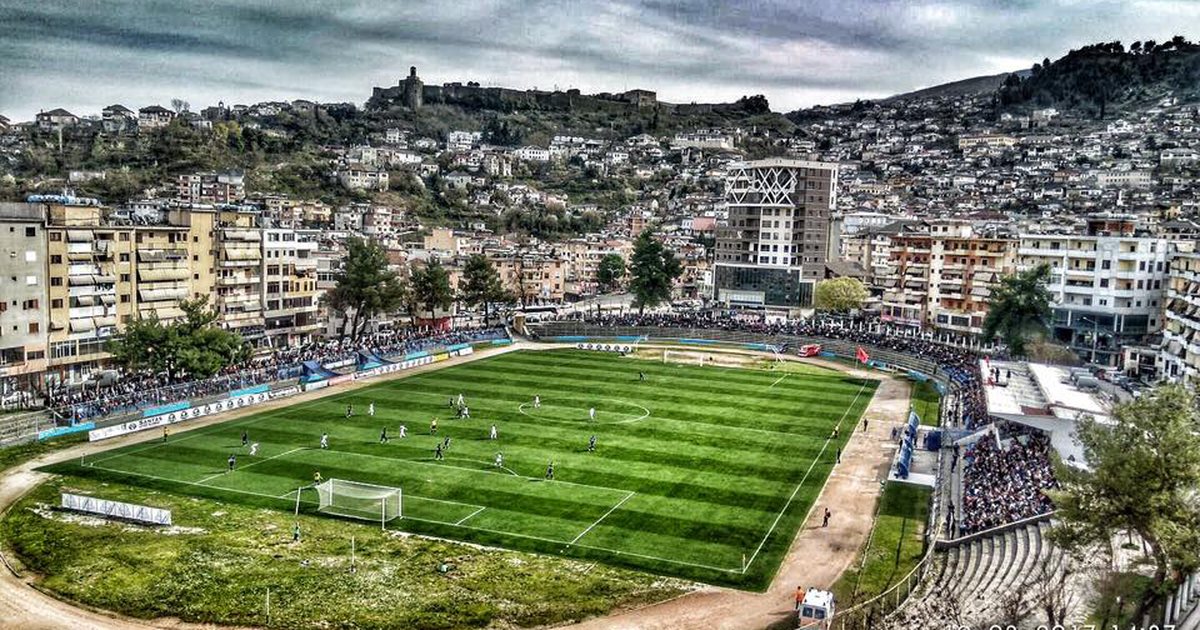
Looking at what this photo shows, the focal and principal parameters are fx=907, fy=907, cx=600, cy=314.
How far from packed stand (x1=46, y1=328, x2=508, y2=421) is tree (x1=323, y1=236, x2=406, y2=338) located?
3267mm

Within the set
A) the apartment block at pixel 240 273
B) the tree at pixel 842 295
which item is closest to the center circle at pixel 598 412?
the apartment block at pixel 240 273

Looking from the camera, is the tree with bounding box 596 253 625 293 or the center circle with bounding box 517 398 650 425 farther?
the tree with bounding box 596 253 625 293

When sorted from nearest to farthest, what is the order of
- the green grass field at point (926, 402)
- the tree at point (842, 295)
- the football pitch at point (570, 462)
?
the football pitch at point (570, 462)
the green grass field at point (926, 402)
the tree at point (842, 295)

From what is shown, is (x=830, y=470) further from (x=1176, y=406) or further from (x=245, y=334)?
(x=245, y=334)

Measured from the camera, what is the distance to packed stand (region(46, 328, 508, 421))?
5806cm

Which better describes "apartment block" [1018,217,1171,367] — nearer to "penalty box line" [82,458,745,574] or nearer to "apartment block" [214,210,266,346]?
"penalty box line" [82,458,745,574]

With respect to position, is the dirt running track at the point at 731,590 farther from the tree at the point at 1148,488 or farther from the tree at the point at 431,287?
the tree at the point at 431,287

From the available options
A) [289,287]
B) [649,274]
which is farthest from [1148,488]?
[649,274]

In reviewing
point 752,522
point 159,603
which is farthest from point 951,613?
point 159,603

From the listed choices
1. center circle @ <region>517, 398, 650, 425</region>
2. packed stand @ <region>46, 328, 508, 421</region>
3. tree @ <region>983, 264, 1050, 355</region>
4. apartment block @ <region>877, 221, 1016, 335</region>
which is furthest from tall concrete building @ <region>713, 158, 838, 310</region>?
center circle @ <region>517, 398, 650, 425</region>

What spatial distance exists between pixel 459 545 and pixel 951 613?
18973 mm

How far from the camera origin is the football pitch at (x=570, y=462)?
38844 mm

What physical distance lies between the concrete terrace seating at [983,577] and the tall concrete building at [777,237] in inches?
3217

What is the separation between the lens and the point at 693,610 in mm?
32062
